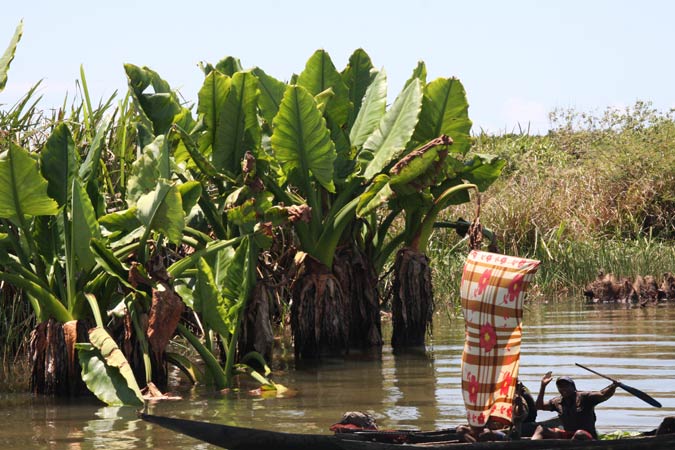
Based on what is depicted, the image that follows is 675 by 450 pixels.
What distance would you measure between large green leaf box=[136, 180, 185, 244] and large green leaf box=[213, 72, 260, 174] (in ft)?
9.09

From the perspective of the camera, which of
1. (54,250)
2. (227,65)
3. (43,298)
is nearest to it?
(43,298)

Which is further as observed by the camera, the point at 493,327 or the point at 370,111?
the point at 370,111

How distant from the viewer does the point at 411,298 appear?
14836 millimetres

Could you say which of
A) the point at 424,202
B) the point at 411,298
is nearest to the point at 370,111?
the point at 424,202

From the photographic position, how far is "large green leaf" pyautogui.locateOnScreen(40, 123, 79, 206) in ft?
38.0

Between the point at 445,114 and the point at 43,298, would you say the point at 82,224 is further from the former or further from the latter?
the point at 445,114

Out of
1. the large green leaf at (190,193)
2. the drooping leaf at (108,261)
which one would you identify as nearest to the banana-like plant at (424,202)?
the large green leaf at (190,193)

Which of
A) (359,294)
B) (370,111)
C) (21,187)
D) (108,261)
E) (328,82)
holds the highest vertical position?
(328,82)

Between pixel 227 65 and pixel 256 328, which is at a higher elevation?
pixel 227 65

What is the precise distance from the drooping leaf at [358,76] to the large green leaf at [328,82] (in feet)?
2.44

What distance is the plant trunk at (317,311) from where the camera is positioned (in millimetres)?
13961

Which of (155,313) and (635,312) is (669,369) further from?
(635,312)

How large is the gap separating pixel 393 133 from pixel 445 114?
95 centimetres

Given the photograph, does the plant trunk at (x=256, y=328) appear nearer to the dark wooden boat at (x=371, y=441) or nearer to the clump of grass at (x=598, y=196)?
the dark wooden boat at (x=371, y=441)
